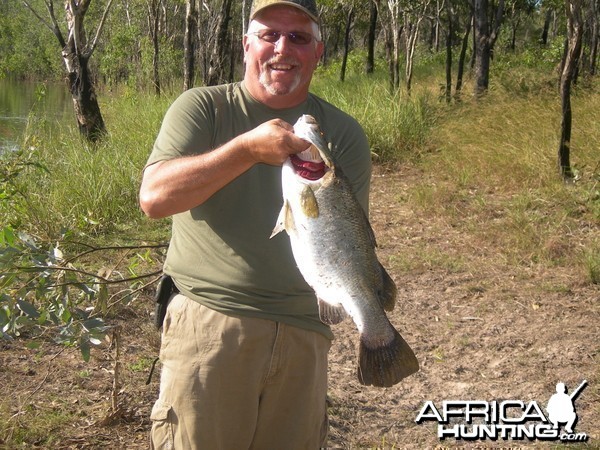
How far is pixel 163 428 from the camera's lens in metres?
2.59

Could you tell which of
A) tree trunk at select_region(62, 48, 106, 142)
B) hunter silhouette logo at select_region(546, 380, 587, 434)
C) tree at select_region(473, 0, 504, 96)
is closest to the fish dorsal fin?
hunter silhouette logo at select_region(546, 380, 587, 434)

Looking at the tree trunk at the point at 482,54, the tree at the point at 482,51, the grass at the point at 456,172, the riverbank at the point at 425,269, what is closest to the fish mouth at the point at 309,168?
the riverbank at the point at 425,269

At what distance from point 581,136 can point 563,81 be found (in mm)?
1473

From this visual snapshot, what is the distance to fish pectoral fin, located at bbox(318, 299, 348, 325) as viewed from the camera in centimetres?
228

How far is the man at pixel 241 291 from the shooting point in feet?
8.36

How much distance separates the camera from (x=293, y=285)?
8.48 feet

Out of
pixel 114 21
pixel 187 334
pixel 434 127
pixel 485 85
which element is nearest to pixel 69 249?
pixel 187 334

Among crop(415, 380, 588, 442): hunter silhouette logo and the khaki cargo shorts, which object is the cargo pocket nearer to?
the khaki cargo shorts

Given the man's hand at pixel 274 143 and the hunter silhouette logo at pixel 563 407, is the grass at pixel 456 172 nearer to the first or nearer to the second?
the hunter silhouette logo at pixel 563 407

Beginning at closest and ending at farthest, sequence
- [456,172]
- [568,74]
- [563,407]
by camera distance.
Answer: [563,407] → [568,74] → [456,172]

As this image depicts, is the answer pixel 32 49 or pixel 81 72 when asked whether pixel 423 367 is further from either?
pixel 32 49

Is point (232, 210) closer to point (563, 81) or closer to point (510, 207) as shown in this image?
point (510, 207)

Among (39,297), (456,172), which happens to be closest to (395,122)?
(456,172)

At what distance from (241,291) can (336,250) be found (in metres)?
0.51
